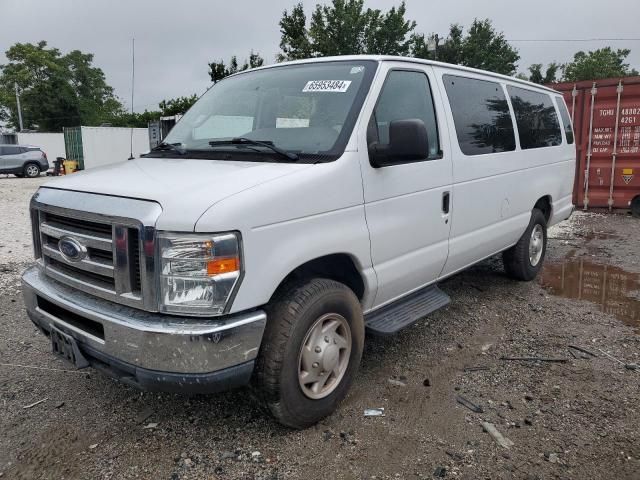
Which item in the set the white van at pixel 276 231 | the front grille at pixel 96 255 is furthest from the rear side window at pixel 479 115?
the front grille at pixel 96 255

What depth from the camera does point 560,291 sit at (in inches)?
229

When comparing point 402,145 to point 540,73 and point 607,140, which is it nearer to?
point 607,140

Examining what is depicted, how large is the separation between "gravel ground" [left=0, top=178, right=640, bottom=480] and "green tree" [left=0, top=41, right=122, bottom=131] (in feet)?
177

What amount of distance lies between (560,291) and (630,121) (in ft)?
20.2

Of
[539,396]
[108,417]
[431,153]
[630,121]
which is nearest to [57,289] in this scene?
[108,417]

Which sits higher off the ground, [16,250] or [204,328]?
[204,328]

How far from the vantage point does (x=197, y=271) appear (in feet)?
8.11

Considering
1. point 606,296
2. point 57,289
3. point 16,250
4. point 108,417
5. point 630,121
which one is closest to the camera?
point 57,289

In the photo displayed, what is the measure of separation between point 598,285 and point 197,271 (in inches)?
201

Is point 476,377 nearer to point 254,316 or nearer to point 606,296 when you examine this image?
point 254,316

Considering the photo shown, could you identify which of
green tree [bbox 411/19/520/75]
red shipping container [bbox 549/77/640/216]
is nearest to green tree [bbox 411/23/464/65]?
green tree [bbox 411/19/520/75]

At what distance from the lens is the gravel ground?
278cm

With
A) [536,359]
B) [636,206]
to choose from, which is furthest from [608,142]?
[536,359]

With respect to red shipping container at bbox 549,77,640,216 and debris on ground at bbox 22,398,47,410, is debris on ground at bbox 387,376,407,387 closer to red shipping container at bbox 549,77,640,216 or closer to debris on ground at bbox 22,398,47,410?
debris on ground at bbox 22,398,47,410
